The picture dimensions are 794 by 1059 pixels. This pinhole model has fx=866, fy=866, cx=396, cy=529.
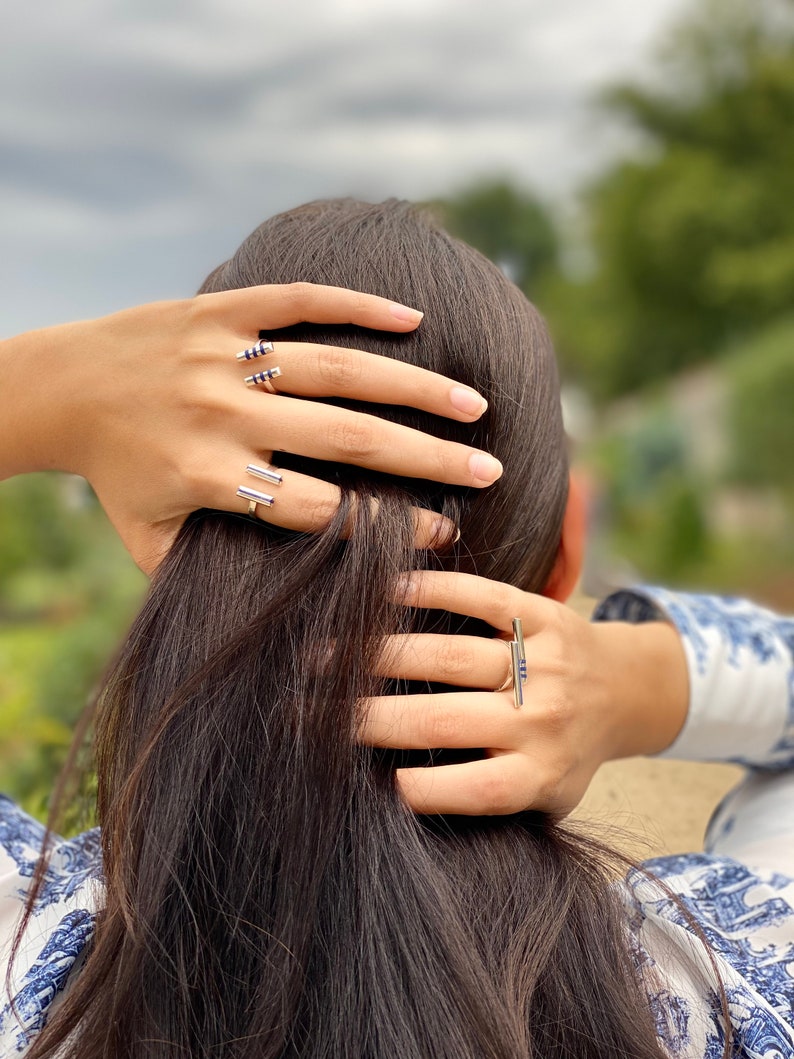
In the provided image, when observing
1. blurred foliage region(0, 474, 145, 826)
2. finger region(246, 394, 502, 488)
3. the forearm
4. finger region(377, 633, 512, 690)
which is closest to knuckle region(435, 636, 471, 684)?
finger region(377, 633, 512, 690)

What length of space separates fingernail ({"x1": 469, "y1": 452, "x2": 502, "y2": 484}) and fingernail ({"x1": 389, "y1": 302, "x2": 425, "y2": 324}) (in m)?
0.13

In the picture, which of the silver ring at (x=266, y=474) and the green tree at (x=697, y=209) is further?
the green tree at (x=697, y=209)

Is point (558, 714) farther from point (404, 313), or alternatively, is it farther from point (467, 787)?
point (404, 313)

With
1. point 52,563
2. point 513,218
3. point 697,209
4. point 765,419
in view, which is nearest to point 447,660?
point 52,563

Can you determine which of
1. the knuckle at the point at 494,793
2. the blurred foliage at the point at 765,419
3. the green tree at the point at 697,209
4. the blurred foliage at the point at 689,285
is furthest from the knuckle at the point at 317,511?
the green tree at the point at 697,209

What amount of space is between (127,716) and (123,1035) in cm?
24

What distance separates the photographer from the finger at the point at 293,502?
711 millimetres

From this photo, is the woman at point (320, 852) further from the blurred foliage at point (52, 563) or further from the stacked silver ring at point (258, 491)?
the blurred foliage at point (52, 563)

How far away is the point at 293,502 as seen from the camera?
0.71 meters

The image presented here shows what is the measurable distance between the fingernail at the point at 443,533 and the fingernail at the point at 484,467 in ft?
0.16

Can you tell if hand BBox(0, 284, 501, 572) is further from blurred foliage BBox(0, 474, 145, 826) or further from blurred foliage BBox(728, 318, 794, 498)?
blurred foliage BBox(728, 318, 794, 498)

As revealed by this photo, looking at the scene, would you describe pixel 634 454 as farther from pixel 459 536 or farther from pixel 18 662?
pixel 459 536

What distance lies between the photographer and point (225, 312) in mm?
782

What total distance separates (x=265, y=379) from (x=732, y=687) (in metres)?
0.78
